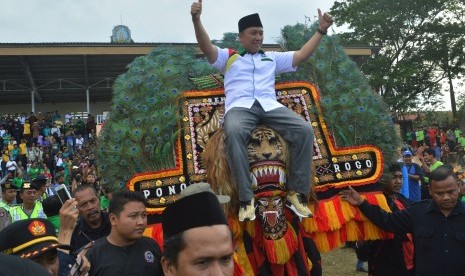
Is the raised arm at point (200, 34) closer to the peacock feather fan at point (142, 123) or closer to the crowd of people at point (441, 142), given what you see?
the peacock feather fan at point (142, 123)

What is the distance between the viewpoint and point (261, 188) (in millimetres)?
4449

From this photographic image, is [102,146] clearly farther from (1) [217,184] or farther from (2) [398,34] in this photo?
(2) [398,34]

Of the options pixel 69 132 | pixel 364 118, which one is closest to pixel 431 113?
pixel 69 132

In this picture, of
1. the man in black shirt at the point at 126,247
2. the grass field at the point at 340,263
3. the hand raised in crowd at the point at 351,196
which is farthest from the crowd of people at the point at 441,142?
the man in black shirt at the point at 126,247

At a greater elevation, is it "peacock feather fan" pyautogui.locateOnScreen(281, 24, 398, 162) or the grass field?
"peacock feather fan" pyautogui.locateOnScreen(281, 24, 398, 162)

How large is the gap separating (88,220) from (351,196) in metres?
2.46

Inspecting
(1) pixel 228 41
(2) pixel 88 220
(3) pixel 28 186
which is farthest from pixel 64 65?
(2) pixel 88 220

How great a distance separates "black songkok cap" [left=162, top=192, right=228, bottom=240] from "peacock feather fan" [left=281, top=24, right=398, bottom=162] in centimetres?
339

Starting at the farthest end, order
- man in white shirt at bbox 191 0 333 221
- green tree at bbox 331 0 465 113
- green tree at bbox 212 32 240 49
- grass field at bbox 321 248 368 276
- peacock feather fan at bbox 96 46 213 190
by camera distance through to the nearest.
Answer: green tree at bbox 331 0 465 113 → grass field at bbox 321 248 368 276 → green tree at bbox 212 32 240 49 → peacock feather fan at bbox 96 46 213 190 → man in white shirt at bbox 191 0 333 221

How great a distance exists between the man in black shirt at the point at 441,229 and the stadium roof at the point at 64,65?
13994 millimetres

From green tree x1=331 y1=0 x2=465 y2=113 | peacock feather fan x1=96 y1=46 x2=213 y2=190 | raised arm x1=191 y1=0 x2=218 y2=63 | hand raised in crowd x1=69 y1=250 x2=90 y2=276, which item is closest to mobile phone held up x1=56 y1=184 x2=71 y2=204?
hand raised in crowd x1=69 y1=250 x2=90 y2=276

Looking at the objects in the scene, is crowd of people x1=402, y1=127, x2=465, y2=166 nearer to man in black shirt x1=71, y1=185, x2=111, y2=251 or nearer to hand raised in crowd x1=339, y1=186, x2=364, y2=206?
hand raised in crowd x1=339, y1=186, x2=364, y2=206

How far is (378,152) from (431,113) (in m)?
28.6

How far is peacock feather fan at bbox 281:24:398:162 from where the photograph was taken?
5312mm
